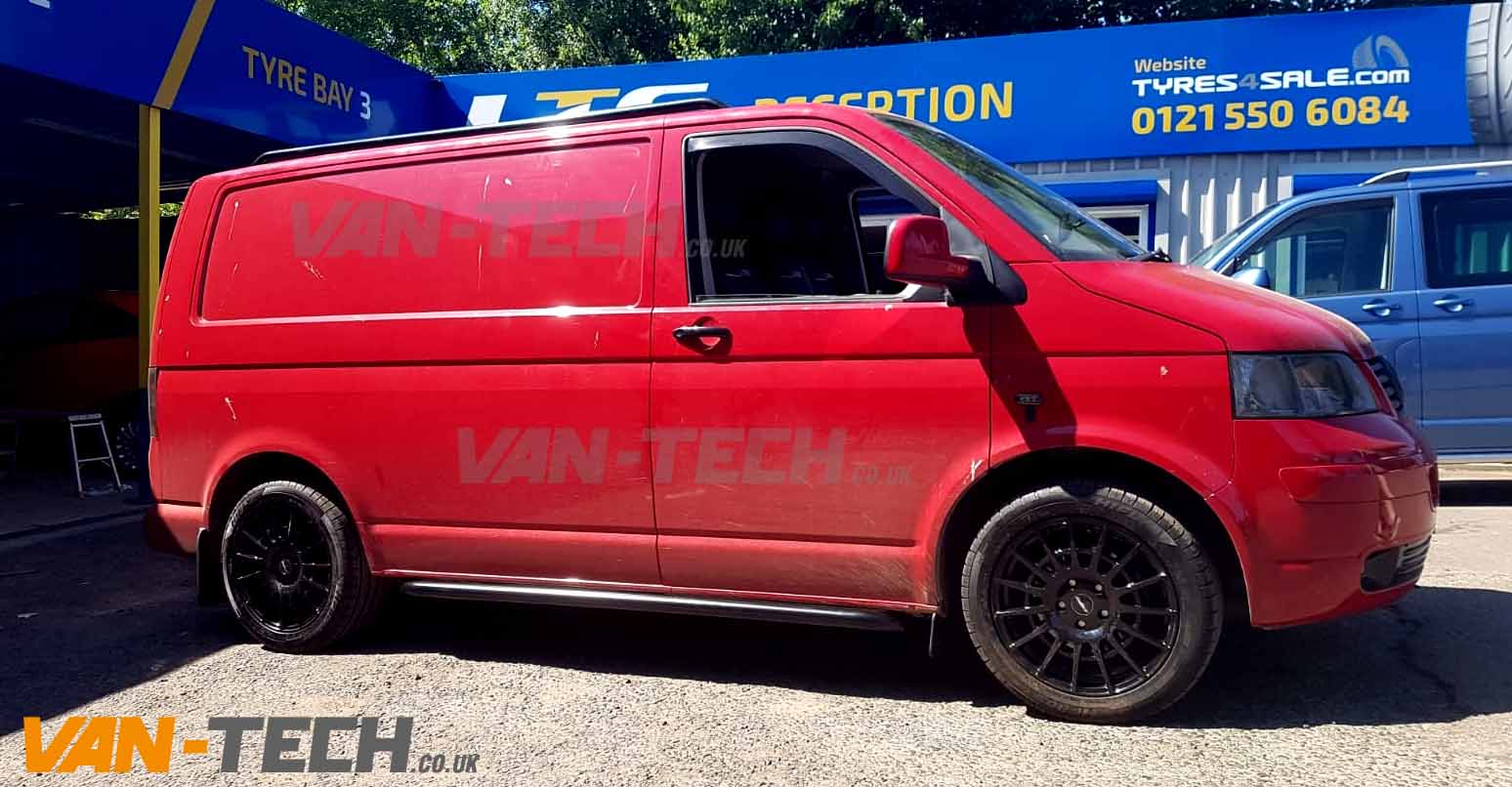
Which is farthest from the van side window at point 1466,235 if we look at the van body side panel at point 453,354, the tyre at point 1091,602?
the van body side panel at point 453,354

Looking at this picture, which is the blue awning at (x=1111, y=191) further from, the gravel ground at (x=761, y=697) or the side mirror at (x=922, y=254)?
the side mirror at (x=922, y=254)

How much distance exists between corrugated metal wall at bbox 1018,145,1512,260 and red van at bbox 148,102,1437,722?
836 cm

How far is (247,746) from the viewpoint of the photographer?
3.38m

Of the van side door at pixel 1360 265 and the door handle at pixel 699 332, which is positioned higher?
the van side door at pixel 1360 265

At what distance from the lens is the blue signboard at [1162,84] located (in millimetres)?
10789

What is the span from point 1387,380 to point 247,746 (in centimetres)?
384

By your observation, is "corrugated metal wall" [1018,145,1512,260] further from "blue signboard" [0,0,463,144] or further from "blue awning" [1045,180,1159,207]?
"blue signboard" [0,0,463,144]

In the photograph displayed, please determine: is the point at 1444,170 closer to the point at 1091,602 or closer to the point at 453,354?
the point at 1091,602

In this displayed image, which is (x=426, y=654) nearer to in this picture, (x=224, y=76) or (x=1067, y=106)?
(x=224, y=76)

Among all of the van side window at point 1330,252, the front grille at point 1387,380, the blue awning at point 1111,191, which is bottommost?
the front grille at point 1387,380

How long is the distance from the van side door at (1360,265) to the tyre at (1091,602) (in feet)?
13.7

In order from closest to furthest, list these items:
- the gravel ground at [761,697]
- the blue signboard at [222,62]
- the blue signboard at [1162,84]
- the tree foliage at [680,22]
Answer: the gravel ground at [761,697], the blue signboard at [222,62], the blue signboard at [1162,84], the tree foliage at [680,22]

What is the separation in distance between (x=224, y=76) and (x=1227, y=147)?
963cm

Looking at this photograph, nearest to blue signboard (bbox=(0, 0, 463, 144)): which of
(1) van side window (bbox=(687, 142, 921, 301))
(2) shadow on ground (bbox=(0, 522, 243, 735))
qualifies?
(2) shadow on ground (bbox=(0, 522, 243, 735))
